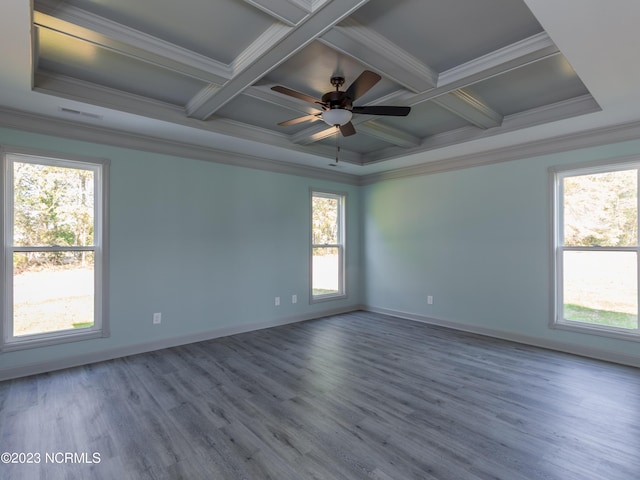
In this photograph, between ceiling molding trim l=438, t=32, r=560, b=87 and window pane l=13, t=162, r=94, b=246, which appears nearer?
ceiling molding trim l=438, t=32, r=560, b=87

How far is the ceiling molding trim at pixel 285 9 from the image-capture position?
1951 mm

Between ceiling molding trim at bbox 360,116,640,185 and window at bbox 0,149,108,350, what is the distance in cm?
448

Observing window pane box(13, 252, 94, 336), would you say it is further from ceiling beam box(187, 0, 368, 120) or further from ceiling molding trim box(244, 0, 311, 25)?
ceiling molding trim box(244, 0, 311, 25)

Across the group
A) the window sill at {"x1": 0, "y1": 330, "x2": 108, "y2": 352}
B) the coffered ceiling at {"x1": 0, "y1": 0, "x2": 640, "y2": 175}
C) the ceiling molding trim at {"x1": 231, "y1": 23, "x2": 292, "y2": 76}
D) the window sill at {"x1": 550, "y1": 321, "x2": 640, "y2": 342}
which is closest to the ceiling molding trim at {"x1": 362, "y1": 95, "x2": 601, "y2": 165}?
the coffered ceiling at {"x1": 0, "y1": 0, "x2": 640, "y2": 175}

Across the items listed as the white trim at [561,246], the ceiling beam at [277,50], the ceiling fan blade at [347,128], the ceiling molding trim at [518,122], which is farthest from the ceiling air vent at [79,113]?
the white trim at [561,246]

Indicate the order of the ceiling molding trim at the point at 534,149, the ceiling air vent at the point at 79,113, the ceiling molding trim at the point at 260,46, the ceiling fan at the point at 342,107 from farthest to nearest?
the ceiling molding trim at the point at 534,149 → the ceiling air vent at the point at 79,113 → the ceiling fan at the point at 342,107 → the ceiling molding trim at the point at 260,46

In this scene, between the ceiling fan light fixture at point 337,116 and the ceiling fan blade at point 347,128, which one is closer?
the ceiling fan light fixture at point 337,116

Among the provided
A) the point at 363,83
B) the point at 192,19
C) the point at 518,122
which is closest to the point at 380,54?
the point at 363,83

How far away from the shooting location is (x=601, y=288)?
3.83 m

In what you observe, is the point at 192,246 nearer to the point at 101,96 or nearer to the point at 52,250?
the point at 52,250

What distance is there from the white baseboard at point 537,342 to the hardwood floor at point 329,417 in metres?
0.17

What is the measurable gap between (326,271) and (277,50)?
4.10m

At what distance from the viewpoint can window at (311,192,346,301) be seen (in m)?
5.83

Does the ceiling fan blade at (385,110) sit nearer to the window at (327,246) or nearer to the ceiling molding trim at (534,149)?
the ceiling molding trim at (534,149)
